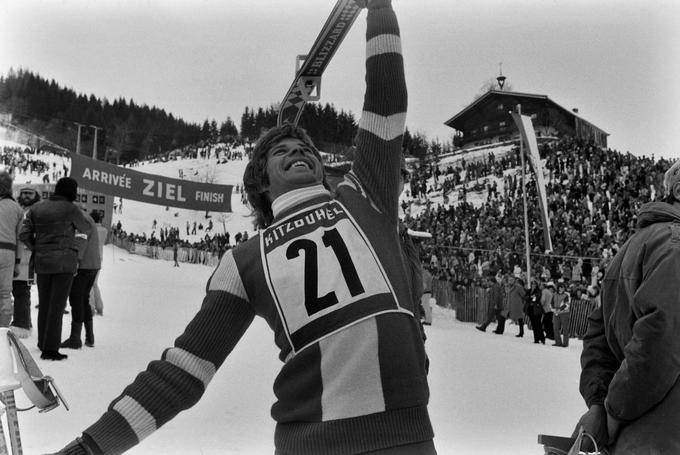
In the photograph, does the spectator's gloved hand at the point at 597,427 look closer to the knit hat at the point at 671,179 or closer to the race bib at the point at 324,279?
the knit hat at the point at 671,179

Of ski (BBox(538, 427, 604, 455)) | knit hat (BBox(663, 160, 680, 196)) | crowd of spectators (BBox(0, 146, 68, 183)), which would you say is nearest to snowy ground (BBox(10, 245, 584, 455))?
ski (BBox(538, 427, 604, 455))

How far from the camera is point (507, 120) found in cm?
4575

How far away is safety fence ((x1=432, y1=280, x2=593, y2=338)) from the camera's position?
44.6 feet

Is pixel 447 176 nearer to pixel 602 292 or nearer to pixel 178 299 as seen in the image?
pixel 178 299

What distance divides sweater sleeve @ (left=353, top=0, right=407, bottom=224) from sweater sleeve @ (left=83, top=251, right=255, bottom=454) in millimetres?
416

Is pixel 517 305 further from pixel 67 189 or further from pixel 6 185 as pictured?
pixel 6 185

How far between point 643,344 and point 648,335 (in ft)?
0.10

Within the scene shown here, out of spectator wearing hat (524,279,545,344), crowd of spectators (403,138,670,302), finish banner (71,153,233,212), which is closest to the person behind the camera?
spectator wearing hat (524,279,545,344)

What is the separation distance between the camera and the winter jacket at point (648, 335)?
1.73 m

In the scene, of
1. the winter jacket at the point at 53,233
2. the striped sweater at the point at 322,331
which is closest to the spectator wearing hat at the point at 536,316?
the winter jacket at the point at 53,233

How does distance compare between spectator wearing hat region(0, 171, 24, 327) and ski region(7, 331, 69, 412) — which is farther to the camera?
spectator wearing hat region(0, 171, 24, 327)

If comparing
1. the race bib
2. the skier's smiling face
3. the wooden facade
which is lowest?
the race bib

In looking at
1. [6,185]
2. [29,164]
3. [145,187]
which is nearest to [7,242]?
[6,185]

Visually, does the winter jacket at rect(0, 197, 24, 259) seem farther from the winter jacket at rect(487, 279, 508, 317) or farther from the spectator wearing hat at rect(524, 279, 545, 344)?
the winter jacket at rect(487, 279, 508, 317)
